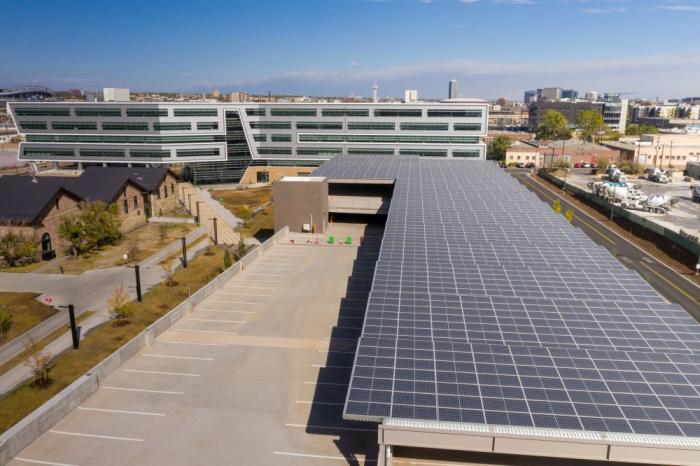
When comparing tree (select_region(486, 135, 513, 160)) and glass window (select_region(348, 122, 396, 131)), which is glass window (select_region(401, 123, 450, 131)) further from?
tree (select_region(486, 135, 513, 160))

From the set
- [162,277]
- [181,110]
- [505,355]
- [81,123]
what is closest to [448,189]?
[162,277]

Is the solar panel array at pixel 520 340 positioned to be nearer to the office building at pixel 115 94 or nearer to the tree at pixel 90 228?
the tree at pixel 90 228

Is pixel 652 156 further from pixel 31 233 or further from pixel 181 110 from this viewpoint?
pixel 31 233

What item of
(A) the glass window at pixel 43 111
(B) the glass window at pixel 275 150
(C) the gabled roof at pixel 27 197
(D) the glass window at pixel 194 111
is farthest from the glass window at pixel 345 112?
(C) the gabled roof at pixel 27 197

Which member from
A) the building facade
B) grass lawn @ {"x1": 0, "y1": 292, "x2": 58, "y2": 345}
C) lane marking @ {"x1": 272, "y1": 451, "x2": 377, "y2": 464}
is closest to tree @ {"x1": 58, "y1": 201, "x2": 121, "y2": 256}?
grass lawn @ {"x1": 0, "y1": 292, "x2": 58, "y2": 345}

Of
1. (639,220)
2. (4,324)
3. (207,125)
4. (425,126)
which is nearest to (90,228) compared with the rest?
(4,324)

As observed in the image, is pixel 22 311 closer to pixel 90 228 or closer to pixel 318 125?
pixel 90 228
